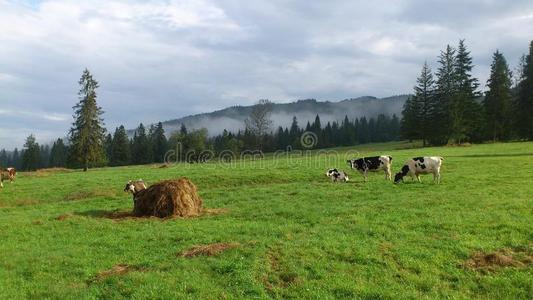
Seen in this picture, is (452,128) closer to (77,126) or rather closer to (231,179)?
(231,179)

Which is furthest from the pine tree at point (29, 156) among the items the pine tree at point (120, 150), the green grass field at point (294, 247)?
the green grass field at point (294, 247)

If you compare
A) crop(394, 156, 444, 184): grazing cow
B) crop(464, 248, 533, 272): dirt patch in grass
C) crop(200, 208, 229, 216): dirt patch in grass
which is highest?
crop(394, 156, 444, 184): grazing cow

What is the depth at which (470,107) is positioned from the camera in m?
78.7

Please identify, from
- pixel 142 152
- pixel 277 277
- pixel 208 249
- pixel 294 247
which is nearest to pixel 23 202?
pixel 208 249

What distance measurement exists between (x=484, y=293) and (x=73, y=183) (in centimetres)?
3372

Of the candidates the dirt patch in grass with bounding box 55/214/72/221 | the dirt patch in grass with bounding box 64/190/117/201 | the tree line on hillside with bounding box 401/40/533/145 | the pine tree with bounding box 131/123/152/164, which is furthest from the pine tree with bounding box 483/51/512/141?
the pine tree with bounding box 131/123/152/164

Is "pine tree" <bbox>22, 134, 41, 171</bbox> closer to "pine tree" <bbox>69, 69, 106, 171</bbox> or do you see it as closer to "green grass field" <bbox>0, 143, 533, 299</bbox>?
"pine tree" <bbox>69, 69, 106, 171</bbox>

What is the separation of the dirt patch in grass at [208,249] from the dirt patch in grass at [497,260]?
6289 mm

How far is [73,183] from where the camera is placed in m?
37.7

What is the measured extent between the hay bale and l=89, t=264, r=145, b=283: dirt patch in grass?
25.6 ft

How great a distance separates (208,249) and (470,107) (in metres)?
74.4

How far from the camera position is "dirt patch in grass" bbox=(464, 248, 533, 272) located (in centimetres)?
1178

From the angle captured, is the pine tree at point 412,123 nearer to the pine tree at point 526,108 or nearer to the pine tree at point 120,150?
the pine tree at point 526,108

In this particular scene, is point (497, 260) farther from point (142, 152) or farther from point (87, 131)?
point (142, 152)
